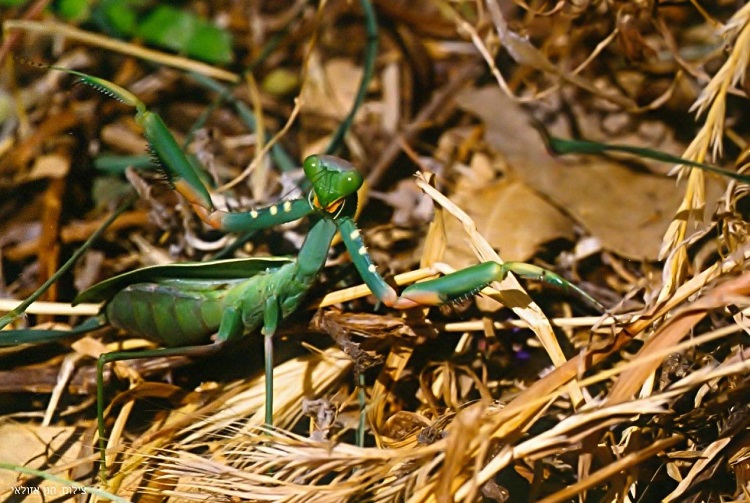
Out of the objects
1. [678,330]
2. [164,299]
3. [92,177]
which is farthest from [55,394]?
[678,330]

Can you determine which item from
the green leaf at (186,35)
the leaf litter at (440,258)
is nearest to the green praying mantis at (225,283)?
the leaf litter at (440,258)

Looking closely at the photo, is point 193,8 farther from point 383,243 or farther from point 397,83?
point 383,243

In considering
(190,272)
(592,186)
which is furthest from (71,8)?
(592,186)

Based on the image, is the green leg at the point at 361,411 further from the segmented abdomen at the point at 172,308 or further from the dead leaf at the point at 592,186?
the dead leaf at the point at 592,186

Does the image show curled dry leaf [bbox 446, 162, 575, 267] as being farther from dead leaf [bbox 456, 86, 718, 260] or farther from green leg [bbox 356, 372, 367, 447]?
green leg [bbox 356, 372, 367, 447]

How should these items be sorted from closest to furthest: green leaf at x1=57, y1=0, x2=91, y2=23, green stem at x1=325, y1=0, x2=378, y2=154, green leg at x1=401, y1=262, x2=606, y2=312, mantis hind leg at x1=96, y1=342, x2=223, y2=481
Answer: green leg at x1=401, y1=262, x2=606, y2=312
mantis hind leg at x1=96, y1=342, x2=223, y2=481
green stem at x1=325, y1=0, x2=378, y2=154
green leaf at x1=57, y1=0, x2=91, y2=23

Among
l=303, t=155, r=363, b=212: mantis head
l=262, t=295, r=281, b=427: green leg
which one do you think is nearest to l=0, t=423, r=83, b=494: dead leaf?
l=262, t=295, r=281, b=427: green leg

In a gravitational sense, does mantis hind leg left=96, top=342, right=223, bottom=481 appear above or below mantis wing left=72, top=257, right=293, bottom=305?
below
